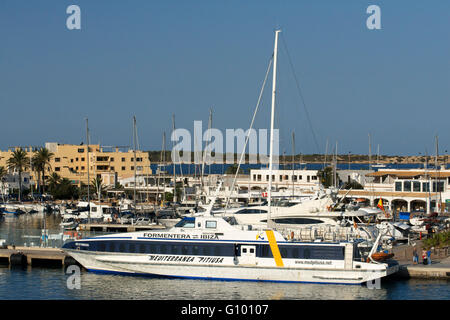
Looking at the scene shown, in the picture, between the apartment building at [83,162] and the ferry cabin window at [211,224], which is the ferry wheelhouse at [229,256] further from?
the apartment building at [83,162]

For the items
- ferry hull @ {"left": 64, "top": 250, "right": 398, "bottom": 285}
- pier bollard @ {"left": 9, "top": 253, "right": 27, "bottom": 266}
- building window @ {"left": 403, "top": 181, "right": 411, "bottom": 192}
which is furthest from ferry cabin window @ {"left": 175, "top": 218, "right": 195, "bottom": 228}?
building window @ {"left": 403, "top": 181, "right": 411, "bottom": 192}

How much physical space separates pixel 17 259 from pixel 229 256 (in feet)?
47.4

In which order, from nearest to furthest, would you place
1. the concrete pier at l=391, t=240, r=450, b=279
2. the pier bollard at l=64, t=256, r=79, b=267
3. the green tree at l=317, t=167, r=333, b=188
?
the concrete pier at l=391, t=240, r=450, b=279 → the pier bollard at l=64, t=256, r=79, b=267 → the green tree at l=317, t=167, r=333, b=188

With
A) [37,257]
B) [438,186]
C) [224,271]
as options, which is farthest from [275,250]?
[438,186]

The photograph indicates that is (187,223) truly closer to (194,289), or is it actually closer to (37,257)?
(194,289)

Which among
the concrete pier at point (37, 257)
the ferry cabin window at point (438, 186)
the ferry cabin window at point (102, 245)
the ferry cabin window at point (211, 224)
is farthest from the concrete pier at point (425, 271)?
the ferry cabin window at point (438, 186)

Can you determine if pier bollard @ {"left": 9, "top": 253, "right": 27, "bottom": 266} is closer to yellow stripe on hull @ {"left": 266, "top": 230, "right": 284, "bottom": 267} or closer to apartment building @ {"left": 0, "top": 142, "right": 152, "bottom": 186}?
yellow stripe on hull @ {"left": 266, "top": 230, "right": 284, "bottom": 267}

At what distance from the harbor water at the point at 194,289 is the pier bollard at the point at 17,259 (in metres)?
3.04

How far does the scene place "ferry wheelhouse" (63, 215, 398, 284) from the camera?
108ft

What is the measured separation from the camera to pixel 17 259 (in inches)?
1558

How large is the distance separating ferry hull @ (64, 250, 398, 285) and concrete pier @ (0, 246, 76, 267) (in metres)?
3.50
